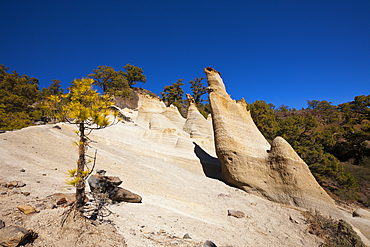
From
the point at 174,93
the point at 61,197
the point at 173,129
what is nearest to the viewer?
the point at 61,197

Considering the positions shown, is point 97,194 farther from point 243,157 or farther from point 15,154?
point 243,157

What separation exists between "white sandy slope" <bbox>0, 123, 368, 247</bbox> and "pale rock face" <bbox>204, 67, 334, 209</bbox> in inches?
24.7

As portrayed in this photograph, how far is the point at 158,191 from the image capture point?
684 centimetres

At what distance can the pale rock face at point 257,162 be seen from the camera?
300 inches

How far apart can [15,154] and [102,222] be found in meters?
5.72

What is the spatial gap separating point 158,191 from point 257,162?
5.21 meters

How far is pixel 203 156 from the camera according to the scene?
498 inches

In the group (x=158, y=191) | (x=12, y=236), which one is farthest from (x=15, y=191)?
(x=158, y=191)

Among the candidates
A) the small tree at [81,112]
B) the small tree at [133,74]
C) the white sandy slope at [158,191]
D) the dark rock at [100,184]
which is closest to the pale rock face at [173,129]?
the white sandy slope at [158,191]

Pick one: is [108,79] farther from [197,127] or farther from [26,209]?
[26,209]

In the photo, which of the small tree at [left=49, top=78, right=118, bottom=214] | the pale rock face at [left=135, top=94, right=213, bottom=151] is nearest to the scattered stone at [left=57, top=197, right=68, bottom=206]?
the small tree at [left=49, top=78, right=118, bottom=214]

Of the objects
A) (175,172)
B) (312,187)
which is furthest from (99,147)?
(312,187)

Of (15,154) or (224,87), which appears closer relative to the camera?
(15,154)

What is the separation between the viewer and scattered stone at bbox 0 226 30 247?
86.4 inches
